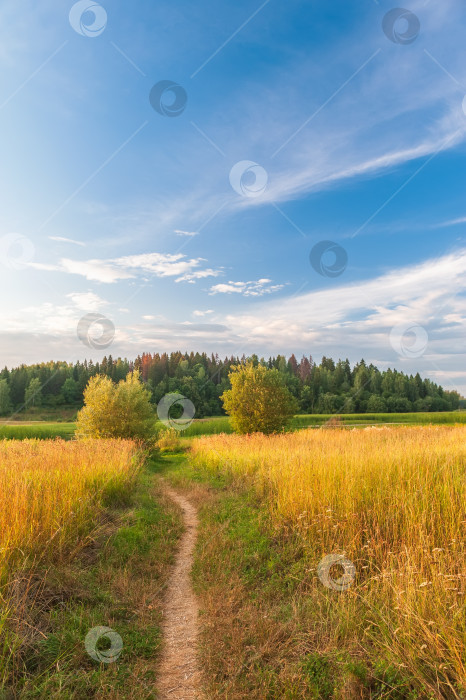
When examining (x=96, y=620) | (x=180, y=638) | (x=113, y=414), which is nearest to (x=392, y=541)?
(x=180, y=638)

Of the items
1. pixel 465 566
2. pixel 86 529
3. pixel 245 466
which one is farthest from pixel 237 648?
pixel 245 466

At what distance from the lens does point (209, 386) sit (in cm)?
8162

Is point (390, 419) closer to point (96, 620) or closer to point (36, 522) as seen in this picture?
point (36, 522)

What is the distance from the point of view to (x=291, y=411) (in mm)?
25062

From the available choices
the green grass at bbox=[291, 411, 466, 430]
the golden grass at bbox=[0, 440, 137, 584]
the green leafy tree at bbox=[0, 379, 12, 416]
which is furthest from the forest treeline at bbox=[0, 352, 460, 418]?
the golden grass at bbox=[0, 440, 137, 584]

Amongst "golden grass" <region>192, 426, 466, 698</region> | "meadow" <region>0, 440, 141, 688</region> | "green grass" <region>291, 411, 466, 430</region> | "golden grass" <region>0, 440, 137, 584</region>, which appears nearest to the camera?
"golden grass" <region>192, 426, 466, 698</region>

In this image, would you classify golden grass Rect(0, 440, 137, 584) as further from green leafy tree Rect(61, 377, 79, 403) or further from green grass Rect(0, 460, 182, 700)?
green leafy tree Rect(61, 377, 79, 403)

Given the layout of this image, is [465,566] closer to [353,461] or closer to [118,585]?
[353,461]

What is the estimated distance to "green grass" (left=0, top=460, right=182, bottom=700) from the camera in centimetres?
329

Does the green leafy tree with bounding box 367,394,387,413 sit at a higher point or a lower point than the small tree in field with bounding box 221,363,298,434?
lower

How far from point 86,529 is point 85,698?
320 cm

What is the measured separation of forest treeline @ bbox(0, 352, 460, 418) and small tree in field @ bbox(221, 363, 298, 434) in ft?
145

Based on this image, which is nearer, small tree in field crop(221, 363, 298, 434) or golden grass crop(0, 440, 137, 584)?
golden grass crop(0, 440, 137, 584)

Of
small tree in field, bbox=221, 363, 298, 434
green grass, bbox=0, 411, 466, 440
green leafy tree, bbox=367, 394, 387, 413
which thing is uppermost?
small tree in field, bbox=221, 363, 298, 434
